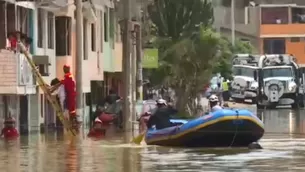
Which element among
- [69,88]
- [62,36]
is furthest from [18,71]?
[62,36]

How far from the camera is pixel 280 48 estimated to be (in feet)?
358

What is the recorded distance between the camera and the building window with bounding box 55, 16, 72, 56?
49.8 meters

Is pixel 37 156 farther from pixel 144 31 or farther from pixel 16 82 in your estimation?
pixel 144 31

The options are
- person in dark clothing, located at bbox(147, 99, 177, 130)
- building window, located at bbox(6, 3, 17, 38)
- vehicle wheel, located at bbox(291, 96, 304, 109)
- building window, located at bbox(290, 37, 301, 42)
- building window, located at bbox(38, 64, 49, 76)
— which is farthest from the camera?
building window, located at bbox(290, 37, 301, 42)

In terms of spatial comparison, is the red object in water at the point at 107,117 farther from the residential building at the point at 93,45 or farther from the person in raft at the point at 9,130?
the person in raft at the point at 9,130

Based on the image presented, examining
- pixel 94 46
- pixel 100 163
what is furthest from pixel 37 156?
pixel 94 46

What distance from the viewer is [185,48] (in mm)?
58562

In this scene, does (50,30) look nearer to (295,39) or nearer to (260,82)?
(260,82)

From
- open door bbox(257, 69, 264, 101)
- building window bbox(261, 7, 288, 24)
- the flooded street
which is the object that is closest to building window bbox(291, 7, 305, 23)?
building window bbox(261, 7, 288, 24)

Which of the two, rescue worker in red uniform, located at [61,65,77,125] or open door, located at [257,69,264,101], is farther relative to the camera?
open door, located at [257,69,264,101]

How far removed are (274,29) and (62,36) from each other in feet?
200

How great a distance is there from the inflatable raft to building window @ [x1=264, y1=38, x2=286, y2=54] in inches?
3182

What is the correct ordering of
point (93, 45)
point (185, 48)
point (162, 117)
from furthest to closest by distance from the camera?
point (185, 48), point (93, 45), point (162, 117)

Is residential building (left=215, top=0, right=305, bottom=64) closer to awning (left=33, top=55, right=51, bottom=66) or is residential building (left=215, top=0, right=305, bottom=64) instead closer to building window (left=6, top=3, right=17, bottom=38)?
awning (left=33, top=55, right=51, bottom=66)
